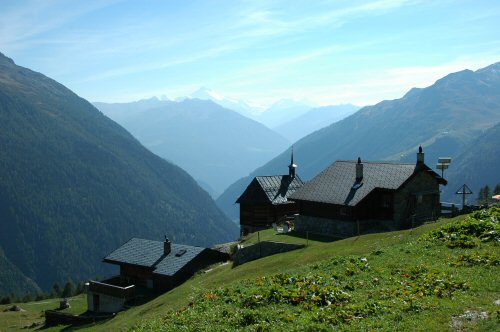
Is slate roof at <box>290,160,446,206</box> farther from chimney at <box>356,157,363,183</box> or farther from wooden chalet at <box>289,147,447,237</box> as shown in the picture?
chimney at <box>356,157,363,183</box>

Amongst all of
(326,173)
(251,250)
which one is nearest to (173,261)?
(251,250)

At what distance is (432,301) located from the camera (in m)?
18.2

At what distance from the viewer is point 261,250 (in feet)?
154

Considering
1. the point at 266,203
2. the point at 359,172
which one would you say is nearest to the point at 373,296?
the point at 359,172

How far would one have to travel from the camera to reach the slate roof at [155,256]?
56.4 m

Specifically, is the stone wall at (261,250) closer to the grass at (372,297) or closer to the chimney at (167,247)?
the chimney at (167,247)

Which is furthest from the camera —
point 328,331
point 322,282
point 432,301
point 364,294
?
point 322,282

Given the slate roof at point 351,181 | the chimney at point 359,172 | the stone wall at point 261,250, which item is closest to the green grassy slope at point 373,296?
the stone wall at point 261,250

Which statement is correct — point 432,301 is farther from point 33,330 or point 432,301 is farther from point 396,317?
point 33,330

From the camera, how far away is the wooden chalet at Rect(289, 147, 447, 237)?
159 ft

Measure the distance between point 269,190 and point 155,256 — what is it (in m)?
17.6

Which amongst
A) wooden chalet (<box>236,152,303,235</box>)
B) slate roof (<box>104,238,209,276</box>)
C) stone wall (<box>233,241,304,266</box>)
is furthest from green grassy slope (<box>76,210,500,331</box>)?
wooden chalet (<box>236,152,303,235</box>)

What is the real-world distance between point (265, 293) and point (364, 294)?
386 cm

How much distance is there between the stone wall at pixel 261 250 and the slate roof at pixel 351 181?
8.09 m
